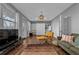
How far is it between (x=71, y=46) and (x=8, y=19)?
169cm

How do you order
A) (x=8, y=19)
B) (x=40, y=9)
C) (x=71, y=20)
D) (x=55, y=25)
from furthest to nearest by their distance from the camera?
(x=71, y=20) → (x=55, y=25) → (x=40, y=9) → (x=8, y=19)

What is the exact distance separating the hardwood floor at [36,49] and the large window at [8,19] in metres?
0.57

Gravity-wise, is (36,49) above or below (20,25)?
below

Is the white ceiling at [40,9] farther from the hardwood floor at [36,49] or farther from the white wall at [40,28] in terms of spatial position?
the hardwood floor at [36,49]

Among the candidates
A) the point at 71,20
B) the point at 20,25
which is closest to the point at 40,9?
the point at 20,25

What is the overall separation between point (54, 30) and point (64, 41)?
0.45 meters

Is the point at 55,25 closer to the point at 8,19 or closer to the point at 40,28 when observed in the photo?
the point at 40,28

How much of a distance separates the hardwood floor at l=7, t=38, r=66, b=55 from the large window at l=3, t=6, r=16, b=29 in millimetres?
573

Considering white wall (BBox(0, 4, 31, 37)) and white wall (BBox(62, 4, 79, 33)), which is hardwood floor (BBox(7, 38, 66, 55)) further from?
white wall (BBox(62, 4, 79, 33))

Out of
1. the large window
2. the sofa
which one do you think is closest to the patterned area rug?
the sofa

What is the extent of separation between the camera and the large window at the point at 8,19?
3.32 m

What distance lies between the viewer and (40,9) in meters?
3.52

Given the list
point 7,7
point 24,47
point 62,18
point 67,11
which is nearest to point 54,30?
point 62,18
